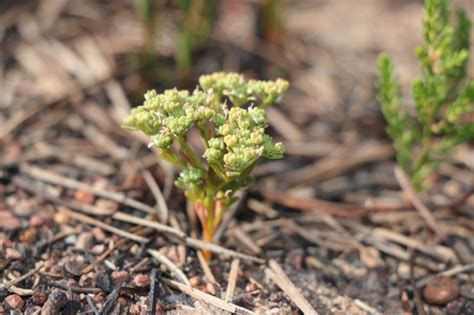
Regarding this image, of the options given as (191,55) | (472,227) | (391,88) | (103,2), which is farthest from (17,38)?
(472,227)

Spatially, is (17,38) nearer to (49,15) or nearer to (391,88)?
(49,15)

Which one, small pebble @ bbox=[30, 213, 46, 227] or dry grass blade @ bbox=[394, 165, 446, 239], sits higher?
dry grass blade @ bbox=[394, 165, 446, 239]

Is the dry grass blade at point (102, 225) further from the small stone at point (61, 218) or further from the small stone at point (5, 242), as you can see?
the small stone at point (5, 242)

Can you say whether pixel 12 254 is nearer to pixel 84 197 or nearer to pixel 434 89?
pixel 84 197

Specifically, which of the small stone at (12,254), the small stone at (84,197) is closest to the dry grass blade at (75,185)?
the small stone at (84,197)

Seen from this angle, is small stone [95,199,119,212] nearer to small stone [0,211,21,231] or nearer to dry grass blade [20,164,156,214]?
dry grass blade [20,164,156,214]

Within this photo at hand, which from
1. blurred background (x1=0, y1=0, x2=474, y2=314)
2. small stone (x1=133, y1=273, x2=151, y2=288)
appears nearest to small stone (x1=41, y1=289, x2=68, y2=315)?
small stone (x1=133, y1=273, x2=151, y2=288)

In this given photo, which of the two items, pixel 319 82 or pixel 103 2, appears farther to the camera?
pixel 103 2
